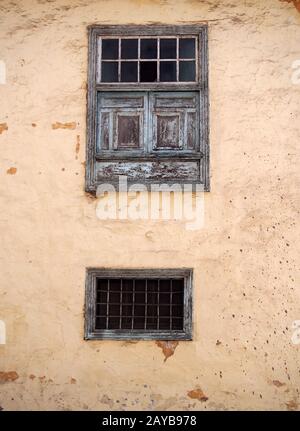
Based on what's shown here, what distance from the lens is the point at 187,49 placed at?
21.5 feet

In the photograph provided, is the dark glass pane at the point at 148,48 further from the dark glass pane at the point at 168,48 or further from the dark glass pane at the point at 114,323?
the dark glass pane at the point at 114,323

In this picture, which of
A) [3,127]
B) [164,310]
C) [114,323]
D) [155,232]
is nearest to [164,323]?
[164,310]

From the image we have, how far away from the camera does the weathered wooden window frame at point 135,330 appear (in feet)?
19.9

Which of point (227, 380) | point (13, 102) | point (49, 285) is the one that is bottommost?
point (227, 380)

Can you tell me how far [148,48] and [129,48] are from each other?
24 centimetres

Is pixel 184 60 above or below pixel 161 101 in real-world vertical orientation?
above

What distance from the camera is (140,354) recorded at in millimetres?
6055

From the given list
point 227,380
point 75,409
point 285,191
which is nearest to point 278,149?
point 285,191

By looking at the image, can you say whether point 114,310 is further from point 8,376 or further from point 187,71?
point 187,71

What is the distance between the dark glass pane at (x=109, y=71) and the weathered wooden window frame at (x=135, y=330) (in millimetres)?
2364

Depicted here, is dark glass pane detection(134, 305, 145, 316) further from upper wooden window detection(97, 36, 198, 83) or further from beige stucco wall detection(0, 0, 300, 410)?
upper wooden window detection(97, 36, 198, 83)

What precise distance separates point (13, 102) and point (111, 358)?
10.8 feet
